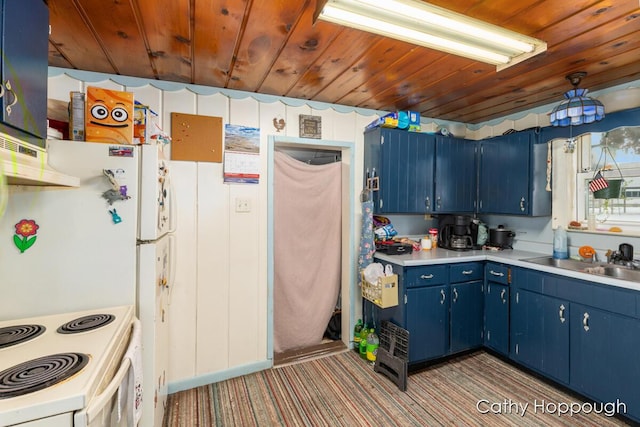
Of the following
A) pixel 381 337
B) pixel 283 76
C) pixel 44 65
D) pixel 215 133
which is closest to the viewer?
pixel 44 65

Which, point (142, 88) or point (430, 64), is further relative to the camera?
point (142, 88)

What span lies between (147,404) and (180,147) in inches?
66.7

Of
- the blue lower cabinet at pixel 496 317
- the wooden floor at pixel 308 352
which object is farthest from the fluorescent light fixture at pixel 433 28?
the wooden floor at pixel 308 352

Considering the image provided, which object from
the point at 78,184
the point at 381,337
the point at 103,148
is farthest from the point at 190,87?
the point at 381,337

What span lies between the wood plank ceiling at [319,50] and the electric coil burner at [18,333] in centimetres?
144

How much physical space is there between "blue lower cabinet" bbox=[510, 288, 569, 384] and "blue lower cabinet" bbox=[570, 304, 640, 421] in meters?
0.06

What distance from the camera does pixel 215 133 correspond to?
2.40m

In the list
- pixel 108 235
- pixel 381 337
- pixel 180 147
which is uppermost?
pixel 180 147

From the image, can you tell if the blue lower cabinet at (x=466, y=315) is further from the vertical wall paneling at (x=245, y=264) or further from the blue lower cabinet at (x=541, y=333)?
the vertical wall paneling at (x=245, y=264)

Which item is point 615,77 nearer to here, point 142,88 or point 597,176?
point 597,176

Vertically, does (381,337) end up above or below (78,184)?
below

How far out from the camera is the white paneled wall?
232 cm

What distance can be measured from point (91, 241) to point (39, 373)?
668mm

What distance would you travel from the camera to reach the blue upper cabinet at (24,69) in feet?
3.23
